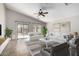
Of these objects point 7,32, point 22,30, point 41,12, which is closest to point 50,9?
point 41,12

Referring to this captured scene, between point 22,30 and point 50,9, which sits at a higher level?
point 50,9

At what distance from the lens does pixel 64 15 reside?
8.44 ft

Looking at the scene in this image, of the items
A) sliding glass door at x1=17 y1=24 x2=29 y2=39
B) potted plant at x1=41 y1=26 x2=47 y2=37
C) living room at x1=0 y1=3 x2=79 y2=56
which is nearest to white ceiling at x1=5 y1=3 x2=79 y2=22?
living room at x1=0 y1=3 x2=79 y2=56

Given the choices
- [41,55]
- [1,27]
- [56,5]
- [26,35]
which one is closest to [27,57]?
[41,55]

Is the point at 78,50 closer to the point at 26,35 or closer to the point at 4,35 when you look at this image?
the point at 26,35

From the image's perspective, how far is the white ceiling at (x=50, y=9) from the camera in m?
2.48

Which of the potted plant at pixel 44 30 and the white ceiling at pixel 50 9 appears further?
the potted plant at pixel 44 30

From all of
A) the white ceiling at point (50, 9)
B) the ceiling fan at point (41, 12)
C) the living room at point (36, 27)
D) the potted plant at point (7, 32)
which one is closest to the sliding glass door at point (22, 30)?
the living room at point (36, 27)

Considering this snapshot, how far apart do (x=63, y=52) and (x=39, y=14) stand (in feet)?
3.63

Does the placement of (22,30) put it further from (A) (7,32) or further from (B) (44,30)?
(B) (44,30)

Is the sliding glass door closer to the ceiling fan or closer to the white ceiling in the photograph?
the white ceiling

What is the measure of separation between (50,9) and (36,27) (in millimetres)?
579

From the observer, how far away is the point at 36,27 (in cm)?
259

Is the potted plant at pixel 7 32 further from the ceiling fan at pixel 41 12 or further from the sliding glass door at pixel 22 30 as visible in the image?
the ceiling fan at pixel 41 12
